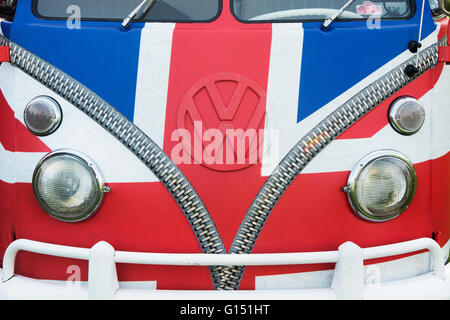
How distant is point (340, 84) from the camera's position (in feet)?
6.89

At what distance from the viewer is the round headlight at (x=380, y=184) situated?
2.06m

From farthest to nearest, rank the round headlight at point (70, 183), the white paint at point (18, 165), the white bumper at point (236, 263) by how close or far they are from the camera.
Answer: the white paint at point (18, 165)
the round headlight at point (70, 183)
the white bumper at point (236, 263)

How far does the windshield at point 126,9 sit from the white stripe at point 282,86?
0.33 metres

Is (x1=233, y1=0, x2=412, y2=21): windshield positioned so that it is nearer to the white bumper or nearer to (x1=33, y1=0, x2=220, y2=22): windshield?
(x1=33, y1=0, x2=220, y2=22): windshield

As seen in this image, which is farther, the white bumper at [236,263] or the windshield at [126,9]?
the windshield at [126,9]

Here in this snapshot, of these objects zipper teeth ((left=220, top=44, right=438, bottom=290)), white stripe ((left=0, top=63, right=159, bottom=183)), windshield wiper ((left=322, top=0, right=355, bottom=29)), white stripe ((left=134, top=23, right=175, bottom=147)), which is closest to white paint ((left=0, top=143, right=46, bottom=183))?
white stripe ((left=0, top=63, right=159, bottom=183))

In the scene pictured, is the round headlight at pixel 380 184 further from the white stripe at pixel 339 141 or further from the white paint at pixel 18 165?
the white paint at pixel 18 165

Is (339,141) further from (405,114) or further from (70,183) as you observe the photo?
(70,183)

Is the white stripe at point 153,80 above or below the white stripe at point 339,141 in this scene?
above

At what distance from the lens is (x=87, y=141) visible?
210 cm

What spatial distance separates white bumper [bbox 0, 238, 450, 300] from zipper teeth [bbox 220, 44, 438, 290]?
14cm

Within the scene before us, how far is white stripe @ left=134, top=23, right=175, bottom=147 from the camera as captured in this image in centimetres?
209

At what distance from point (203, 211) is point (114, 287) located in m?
0.44

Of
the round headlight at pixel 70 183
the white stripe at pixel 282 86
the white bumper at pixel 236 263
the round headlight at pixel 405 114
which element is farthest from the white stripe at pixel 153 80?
the round headlight at pixel 405 114
